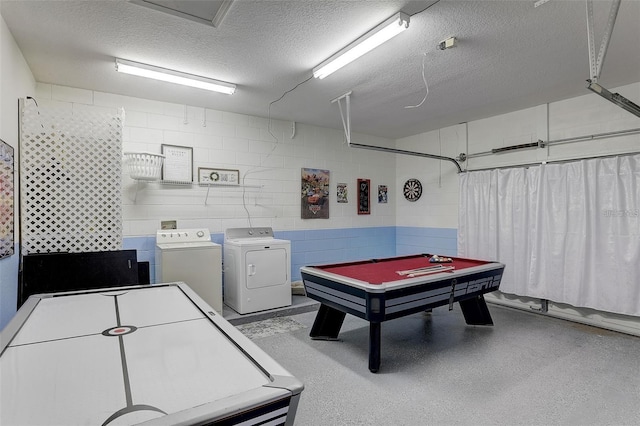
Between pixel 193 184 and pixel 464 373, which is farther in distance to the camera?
pixel 193 184

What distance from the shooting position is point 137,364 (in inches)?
48.6

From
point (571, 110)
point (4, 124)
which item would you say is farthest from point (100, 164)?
point (571, 110)

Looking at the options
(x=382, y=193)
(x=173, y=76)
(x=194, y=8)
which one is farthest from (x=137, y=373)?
(x=382, y=193)

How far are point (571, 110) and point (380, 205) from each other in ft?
10.2

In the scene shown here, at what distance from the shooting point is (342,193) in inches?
227

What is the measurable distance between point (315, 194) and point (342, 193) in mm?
563

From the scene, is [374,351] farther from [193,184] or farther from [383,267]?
[193,184]

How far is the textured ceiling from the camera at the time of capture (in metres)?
2.33

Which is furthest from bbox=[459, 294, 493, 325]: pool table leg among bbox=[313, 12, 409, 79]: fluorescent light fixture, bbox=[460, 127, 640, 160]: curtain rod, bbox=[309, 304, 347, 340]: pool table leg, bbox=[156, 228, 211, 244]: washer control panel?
bbox=[156, 228, 211, 244]: washer control panel

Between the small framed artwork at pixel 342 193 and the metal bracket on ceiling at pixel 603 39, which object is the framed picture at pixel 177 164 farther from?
the metal bracket on ceiling at pixel 603 39

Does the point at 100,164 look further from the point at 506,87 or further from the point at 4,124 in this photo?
the point at 506,87

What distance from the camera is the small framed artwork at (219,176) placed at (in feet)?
14.6

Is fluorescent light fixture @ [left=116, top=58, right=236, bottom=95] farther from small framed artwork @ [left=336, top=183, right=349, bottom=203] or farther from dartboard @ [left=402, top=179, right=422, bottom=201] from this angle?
dartboard @ [left=402, top=179, right=422, bottom=201]

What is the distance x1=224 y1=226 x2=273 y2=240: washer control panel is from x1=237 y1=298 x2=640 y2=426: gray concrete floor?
1244 mm
